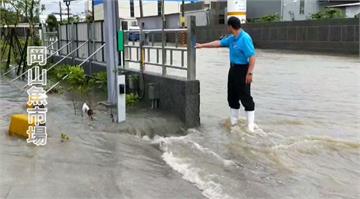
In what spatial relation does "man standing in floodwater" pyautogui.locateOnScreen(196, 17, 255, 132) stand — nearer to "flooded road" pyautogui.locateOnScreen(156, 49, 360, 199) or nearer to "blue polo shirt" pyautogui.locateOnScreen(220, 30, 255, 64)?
"blue polo shirt" pyautogui.locateOnScreen(220, 30, 255, 64)

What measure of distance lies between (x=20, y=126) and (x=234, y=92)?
354cm

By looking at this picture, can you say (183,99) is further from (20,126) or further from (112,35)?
(20,126)

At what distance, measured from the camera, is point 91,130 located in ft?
25.0

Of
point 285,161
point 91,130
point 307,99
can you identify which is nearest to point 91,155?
point 91,130

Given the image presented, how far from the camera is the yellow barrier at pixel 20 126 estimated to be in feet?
22.6

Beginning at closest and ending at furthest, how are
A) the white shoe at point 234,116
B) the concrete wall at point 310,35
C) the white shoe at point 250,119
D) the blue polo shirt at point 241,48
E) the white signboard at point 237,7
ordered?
the blue polo shirt at point 241,48 < the white shoe at point 250,119 < the white shoe at point 234,116 < the concrete wall at point 310,35 < the white signboard at point 237,7

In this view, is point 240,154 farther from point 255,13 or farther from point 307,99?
point 255,13

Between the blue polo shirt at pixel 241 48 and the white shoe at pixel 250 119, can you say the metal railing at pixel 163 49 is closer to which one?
the blue polo shirt at pixel 241 48

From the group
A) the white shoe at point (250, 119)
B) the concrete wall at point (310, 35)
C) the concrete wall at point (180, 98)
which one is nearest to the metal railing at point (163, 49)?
the concrete wall at point (180, 98)

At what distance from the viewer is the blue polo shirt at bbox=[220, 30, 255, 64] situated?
7.88 meters

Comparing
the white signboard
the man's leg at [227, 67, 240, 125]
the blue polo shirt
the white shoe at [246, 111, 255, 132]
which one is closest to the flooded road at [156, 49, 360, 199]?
the white shoe at [246, 111, 255, 132]

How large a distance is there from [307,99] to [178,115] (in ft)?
14.6

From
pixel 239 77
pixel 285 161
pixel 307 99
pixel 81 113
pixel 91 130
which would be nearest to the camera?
pixel 285 161

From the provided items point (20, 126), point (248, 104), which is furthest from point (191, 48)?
point (20, 126)
